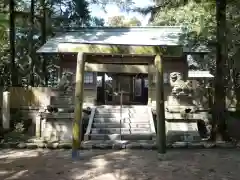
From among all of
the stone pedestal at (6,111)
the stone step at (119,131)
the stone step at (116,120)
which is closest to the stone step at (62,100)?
the stone step at (116,120)

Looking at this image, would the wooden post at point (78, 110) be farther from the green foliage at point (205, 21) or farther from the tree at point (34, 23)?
the tree at point (34, 23)

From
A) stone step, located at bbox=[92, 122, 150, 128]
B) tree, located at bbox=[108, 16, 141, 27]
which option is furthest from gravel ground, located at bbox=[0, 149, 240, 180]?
tree, located at bbox=[108, 16, 141, 27]

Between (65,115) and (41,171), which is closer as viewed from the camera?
(41,171)

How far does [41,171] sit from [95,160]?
1.55 meters

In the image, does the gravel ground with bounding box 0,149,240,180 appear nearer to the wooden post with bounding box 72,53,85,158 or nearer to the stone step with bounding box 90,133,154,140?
the wooden post with bounding box 72,53,85,158

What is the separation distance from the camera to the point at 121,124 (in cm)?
1308

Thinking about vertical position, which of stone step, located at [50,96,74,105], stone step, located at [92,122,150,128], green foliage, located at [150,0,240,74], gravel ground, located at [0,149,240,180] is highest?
green foliage, located at [150,0,240,74]

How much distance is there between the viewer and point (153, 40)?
17672mm

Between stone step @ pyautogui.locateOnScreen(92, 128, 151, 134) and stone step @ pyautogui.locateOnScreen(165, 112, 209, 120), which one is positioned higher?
stone step @ pyautogui.locateOnScreen(165, 112, 209, 120)

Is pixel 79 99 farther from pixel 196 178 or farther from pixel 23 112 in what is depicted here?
pixel 23 112

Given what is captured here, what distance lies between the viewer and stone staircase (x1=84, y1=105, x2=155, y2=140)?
11.8 metres

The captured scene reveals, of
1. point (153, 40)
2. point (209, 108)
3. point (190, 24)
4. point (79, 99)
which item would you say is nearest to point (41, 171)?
point (79, 99)

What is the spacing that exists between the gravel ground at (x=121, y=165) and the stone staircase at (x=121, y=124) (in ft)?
7.74

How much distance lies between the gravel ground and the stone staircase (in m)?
2.36
